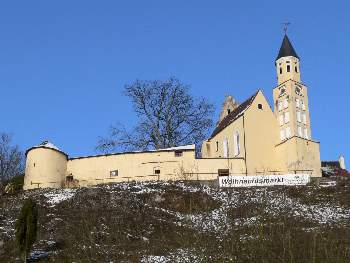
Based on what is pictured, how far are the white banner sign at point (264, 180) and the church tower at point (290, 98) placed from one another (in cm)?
617

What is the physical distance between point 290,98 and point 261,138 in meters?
4.28

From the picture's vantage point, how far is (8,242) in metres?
33.5

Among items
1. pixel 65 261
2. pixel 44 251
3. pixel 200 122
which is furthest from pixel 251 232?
pixel 200 122

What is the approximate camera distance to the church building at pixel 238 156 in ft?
164

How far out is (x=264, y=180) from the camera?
1858 inches

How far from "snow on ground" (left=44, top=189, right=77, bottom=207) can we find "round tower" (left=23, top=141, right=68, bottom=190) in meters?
4.73

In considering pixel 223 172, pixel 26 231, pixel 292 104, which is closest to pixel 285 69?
pixel 292 104

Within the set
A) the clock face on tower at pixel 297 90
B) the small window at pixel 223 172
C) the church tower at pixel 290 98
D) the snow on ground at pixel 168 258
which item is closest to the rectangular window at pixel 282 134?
the church tower at pixel 290 98

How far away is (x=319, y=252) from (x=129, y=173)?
110 ft

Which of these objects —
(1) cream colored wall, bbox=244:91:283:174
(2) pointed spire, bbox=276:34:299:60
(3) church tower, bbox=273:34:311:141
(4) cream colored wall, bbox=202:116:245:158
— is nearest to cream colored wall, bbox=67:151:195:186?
(4) cream colored wall, bbox=202:116:245:158

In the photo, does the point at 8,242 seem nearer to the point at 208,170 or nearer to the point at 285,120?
the point at 208,170

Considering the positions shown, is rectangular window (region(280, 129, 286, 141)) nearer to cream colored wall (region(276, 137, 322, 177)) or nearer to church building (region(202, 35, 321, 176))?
church building (region(202, 35, 321, 176))

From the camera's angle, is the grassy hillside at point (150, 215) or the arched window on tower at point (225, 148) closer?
the grassy hillside at point (150, 215)

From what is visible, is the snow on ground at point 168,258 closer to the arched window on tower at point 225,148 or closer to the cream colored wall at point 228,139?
the cream colored wall at point 228,139
